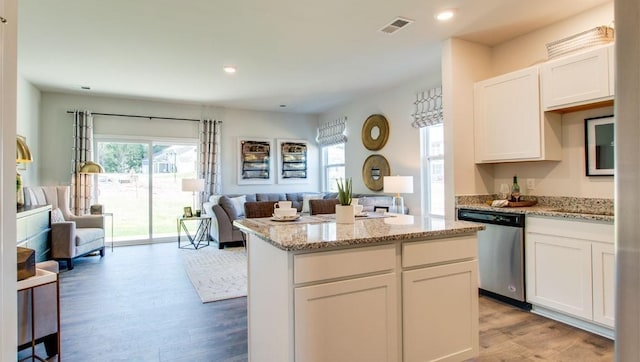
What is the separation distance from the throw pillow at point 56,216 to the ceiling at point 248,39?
188 centimetres

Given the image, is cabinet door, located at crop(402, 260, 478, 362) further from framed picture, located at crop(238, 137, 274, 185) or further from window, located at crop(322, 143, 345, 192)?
framed picture, located at crop(238, 137, 274, 185)

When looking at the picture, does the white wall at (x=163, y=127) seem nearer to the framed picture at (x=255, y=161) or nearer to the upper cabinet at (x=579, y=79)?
the framed picture at (x=255, y=161)

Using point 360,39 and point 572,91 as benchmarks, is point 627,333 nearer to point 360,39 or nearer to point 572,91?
point 572,91

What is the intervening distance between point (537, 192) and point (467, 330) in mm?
2059

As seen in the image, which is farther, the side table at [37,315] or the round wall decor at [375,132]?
the round wall decor at [375,132]

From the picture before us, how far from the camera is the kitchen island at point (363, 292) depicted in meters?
1.60

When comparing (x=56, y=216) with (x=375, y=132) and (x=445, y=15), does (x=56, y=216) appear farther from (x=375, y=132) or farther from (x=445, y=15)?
(x=445, y=15)

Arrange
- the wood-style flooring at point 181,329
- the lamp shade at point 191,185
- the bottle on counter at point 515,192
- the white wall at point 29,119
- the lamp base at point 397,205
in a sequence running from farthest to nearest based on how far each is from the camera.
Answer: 1. the lamp shade at point 191,185
2. the lamp base at point 397,205
3. the white wall at point 29,119
4. the bottle on counter at point 515,192
5. the wood-style flooring at point 181,329

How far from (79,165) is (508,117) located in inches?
250

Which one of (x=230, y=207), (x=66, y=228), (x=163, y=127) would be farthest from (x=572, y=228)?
(x=163, y=127)

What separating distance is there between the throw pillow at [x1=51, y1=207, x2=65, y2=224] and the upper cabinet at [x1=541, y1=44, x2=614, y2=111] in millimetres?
5852

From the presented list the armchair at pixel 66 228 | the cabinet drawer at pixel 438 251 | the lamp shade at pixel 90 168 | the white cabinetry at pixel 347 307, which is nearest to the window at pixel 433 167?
the cabinet drawer at pixel 438 251

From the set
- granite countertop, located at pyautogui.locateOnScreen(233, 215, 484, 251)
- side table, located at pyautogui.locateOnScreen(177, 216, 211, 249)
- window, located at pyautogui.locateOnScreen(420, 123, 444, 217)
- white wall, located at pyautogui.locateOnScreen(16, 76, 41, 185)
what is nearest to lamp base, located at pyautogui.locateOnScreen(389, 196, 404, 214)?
window, located at pyautogui.locateOnScreen(420, 123, 444, 217)

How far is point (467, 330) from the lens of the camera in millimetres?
2068
